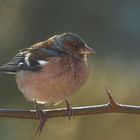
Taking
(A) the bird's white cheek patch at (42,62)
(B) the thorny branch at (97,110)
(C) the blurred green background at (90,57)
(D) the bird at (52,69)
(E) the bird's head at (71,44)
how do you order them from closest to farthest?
(B) the thorny branch at (97,110)
(D) the bird at (52,69)
(A) the bird's white cheek patch at (42,62)
(E) the bird's head at (71,44)
(C) the blurred green background at (90,57)

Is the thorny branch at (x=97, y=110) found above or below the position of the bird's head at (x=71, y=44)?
below

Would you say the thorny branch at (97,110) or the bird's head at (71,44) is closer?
the thorny branch at (97,110)

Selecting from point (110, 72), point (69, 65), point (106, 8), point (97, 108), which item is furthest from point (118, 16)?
point (97, 108)

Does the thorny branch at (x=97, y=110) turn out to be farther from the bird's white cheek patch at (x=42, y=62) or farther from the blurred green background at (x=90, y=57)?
the blurred green background at (x=90, y=57)

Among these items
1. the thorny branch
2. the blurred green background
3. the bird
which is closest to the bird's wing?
the bird

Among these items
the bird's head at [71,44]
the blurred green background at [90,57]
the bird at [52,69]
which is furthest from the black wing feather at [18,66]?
the blurred green background at [90,57]

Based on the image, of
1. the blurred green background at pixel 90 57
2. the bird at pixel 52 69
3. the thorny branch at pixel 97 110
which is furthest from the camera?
the blurred green background at pixel 90 57

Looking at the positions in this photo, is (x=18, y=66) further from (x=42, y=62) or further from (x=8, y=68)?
(x=42, y=62)

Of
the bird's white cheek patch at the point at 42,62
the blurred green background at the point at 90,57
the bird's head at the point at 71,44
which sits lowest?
the blurred green background at the point at 90,57
